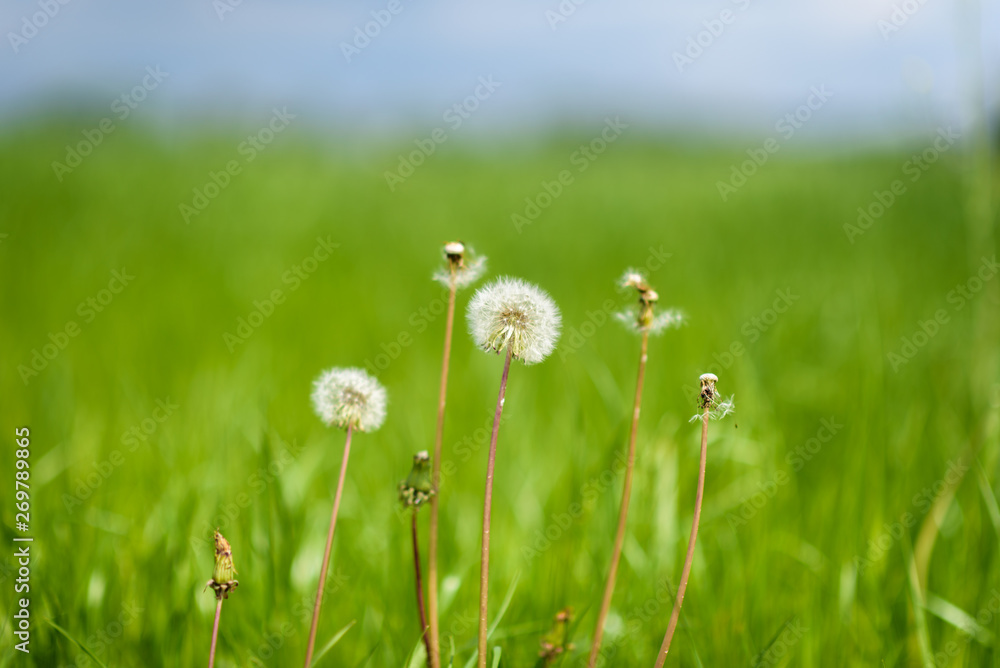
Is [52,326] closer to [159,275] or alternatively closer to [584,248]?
[159,275]

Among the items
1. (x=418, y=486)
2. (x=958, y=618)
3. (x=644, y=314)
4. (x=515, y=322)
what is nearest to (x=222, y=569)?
(x=418, y=486)

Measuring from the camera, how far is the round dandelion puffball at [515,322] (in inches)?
43.4

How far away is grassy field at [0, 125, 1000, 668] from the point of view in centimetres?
181

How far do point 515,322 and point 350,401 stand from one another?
0.33 metres

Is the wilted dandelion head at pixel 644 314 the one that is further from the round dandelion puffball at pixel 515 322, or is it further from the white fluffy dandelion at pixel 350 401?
the white fluffy dandelion at pixel 350 401

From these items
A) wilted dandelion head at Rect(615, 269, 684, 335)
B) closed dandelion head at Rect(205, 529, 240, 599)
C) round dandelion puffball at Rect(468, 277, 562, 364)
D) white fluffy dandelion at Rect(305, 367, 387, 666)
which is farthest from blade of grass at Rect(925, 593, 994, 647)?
closed dandelion head at Rect(205, 529, 240, 599)

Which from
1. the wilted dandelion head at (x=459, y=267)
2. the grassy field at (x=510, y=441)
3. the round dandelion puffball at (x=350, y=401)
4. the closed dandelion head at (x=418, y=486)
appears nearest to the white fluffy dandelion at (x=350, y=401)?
the round dandelion puffball at (x=350, y=401)

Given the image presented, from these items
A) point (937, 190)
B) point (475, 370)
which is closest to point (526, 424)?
point (475, 370)

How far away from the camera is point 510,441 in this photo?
2.93m

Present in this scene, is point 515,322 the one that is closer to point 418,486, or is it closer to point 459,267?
point 459,267

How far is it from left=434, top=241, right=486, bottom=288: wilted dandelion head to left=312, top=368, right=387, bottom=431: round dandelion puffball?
0.70ft

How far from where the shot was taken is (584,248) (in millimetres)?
6949

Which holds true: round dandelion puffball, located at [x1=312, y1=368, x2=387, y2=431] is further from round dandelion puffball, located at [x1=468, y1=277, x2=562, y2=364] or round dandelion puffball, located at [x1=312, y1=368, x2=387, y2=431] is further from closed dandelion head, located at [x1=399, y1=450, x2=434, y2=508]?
round dandelion puffball, located at [x1=468, y1=277, x2=562, y2=364]

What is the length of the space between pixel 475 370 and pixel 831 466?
1.72m
